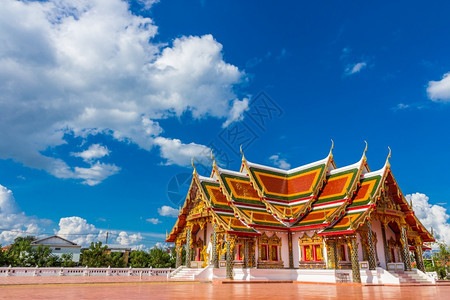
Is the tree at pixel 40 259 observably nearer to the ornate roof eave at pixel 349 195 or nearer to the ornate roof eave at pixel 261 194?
the ornate roof eave at pixel 261 194

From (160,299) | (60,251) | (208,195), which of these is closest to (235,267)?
(208,195)

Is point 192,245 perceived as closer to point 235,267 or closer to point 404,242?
point 235,267

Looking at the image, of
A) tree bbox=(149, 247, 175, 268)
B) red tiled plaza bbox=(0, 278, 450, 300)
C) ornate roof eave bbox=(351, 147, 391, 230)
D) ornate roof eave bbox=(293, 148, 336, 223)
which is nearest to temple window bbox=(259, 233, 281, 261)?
ornate roof eave bbox=(293, 148, 336, 223)

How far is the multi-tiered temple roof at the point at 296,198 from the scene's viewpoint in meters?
17.9

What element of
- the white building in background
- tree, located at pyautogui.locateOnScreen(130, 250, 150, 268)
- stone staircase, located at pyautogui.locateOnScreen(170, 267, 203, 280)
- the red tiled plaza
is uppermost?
the white building in background

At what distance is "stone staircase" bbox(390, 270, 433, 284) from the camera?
1666cm

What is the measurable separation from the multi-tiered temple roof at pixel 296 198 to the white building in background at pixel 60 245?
113 ft

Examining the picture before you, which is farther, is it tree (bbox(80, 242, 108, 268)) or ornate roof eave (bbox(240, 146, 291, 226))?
tree (bbox(80, 242, 108, 268))

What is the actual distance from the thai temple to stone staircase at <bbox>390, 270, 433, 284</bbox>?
12 centimetres

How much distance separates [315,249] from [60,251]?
44.5 m

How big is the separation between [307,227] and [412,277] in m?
5.78

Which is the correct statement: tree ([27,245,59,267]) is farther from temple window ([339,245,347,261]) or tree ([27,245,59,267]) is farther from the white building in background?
temple window ([339,245,347,261])

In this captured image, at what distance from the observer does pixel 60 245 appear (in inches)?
2021

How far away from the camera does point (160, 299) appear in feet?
23.8
